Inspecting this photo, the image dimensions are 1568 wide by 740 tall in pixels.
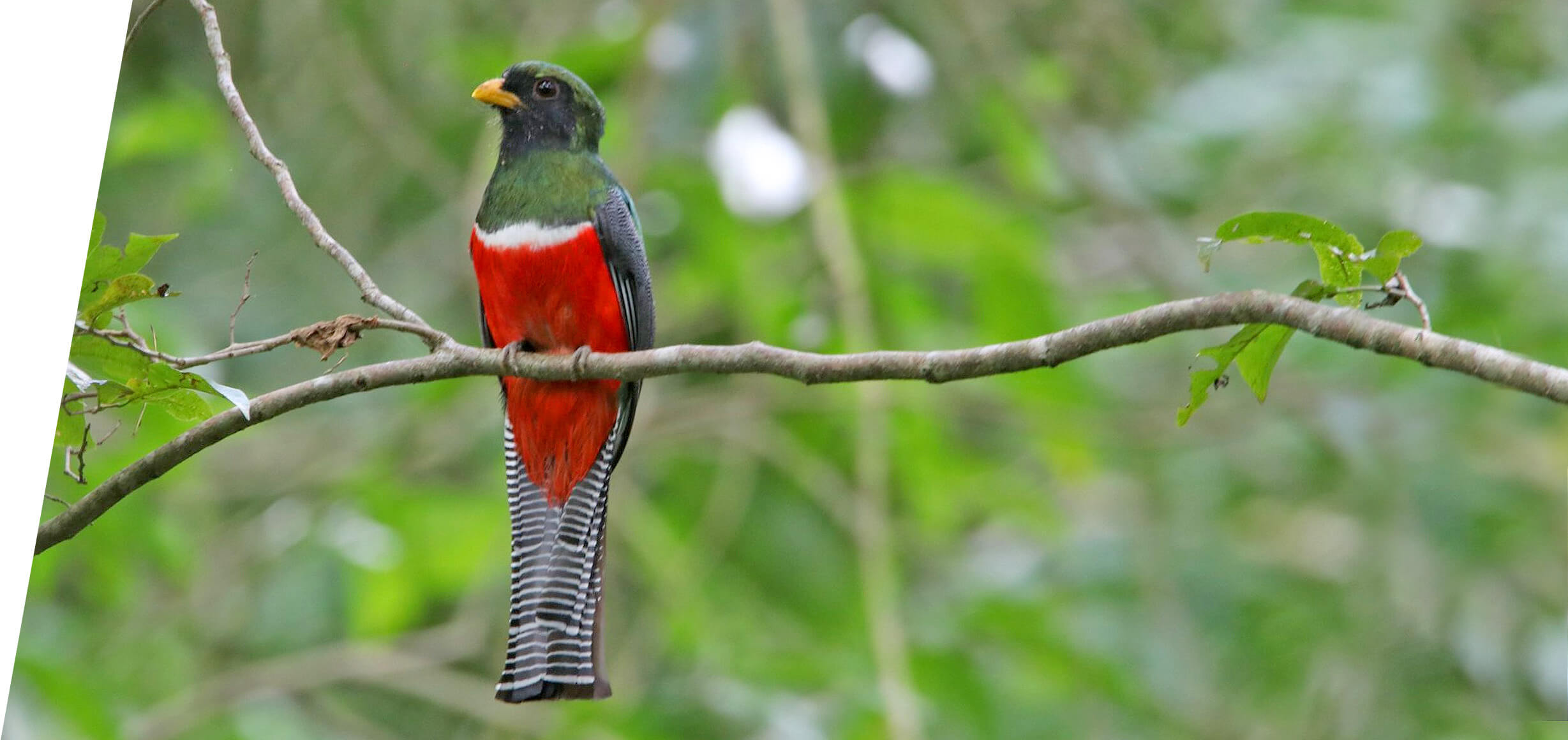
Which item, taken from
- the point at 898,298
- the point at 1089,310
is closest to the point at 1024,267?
the point at 898,298

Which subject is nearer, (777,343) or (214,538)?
(777,343)

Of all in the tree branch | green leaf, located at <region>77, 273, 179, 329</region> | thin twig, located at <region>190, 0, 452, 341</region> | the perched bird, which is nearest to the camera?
the tree branch

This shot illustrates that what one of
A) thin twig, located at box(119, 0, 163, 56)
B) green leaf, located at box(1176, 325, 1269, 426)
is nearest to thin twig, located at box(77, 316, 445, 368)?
thin twig, located at box(119, 0, 163, 56)

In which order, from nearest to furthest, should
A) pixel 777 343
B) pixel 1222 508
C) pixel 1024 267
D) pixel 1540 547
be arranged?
pixel 777 343, pixel 1024 267, pixel 1540 547, pixel 1222 508

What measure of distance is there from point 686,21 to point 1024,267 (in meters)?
0.90

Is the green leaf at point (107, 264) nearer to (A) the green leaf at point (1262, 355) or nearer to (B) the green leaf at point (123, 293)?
(B) the green leaf at point (123, 293)

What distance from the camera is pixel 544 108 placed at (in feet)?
5.95

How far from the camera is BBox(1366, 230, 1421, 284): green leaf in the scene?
4.47 ft

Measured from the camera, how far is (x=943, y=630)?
374 centimetres

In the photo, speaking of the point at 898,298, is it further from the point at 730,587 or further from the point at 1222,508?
the point at 1222,508

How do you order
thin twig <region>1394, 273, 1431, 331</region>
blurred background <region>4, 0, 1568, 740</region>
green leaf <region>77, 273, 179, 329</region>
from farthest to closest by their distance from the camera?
blurred background <region>4, 0, 1568, 740</region> < green leaf <region>77, 273, 179, 329</region> < thin twig <region>1394, 273, 1431, 331</region>

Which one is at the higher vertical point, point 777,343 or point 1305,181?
point 1305,181

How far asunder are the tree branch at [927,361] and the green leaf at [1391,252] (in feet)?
0.35

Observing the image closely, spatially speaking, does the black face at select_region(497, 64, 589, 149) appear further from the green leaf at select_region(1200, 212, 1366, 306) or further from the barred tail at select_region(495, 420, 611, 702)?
the green leaf at select_region(1200, 212, 1366, 306)
